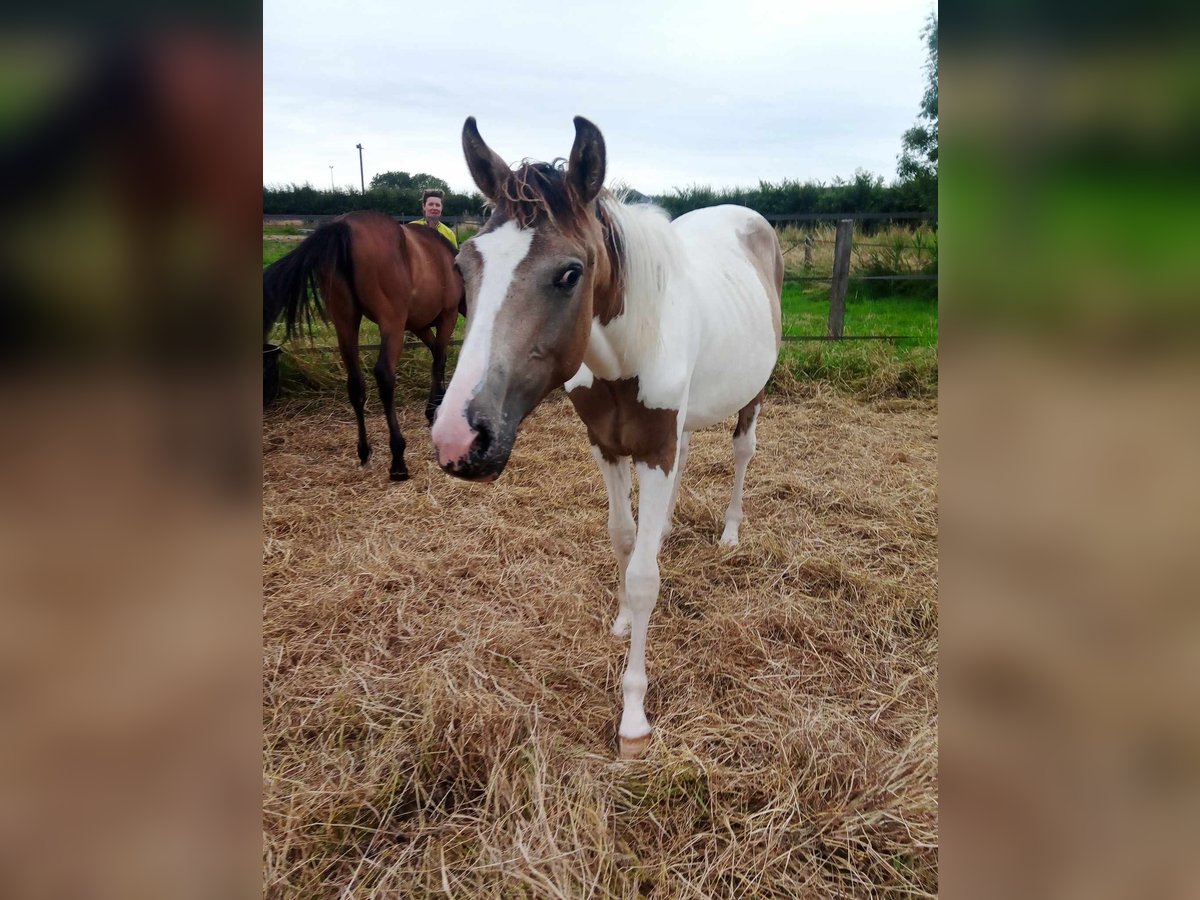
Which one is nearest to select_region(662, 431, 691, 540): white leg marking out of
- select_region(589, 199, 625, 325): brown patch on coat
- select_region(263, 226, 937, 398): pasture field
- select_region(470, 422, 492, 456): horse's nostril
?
select_region(589, 199, 625, 325): brown patch on coat

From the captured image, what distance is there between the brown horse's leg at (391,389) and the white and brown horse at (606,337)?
216cm

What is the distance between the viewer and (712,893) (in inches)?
55.0

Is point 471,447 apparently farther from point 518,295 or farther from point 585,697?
point 585,697

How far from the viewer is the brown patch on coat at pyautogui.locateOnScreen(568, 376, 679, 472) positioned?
1.83 m

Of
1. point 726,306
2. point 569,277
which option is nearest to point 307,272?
point 726,306

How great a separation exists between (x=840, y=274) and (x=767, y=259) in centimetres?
402

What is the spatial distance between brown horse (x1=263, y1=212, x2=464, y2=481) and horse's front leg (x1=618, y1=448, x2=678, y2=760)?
2.54 meters

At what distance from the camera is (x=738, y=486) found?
123 inches

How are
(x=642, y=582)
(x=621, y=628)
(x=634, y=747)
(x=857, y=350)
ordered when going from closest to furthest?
(x=634, y=747)
(x=642, y=582)
(x=621, y=628)
(x=857, y=350)

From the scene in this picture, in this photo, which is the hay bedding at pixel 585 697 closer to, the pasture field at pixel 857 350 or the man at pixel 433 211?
the pasture field at pixel 857 350
